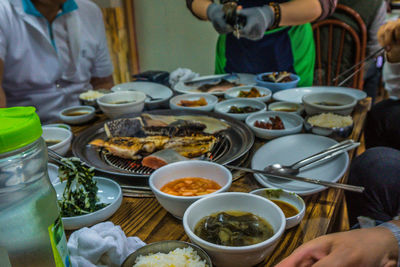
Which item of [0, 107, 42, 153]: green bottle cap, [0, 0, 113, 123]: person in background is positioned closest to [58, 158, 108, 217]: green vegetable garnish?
[0, 107, 42, 153]: green bottle cap

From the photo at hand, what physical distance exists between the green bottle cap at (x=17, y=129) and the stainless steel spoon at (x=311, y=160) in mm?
1031

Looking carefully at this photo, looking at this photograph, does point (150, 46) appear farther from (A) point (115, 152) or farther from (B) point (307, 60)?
(A) point (115, 152)

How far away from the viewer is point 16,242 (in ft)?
1.98

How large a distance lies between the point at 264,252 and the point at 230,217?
167 mm

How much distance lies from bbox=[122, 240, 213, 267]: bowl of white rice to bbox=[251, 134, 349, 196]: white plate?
21.0 inches

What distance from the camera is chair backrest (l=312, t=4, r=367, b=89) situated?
4.13m

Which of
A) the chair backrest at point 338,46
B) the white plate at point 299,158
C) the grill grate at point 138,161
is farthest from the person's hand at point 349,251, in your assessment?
the chair backrest at point 338,46

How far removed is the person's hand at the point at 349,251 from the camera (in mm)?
789

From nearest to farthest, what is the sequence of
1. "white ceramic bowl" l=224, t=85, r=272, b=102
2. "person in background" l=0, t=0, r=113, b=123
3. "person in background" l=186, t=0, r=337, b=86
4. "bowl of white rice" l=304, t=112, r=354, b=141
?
"bowl of white rice" l=304, t=112, r=354, b=141 → "white ceramic bowl" l=224, t=85, r=272, b=102 → "person in background" l=0, t=0, r=113, b=123 → "person in background" l=186, t=0, r=337, b=86

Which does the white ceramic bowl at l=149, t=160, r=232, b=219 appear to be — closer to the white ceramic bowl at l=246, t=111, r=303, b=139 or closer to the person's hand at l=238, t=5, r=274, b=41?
the white ceramic bowl at l=246, t=111, r=303, b=139

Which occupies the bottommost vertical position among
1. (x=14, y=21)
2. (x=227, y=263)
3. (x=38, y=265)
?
(x=227, y=263)

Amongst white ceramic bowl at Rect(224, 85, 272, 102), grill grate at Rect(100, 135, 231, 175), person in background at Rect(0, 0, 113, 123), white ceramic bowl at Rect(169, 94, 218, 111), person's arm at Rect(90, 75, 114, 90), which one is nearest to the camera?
grill grate at Rect(100, 135, 231, 175)

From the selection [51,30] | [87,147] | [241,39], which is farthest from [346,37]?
[87,147]

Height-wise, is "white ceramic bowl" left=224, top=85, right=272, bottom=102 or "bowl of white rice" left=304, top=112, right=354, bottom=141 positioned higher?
"white ceramic bowl" left=224, top=85, right=272, bottom=102
